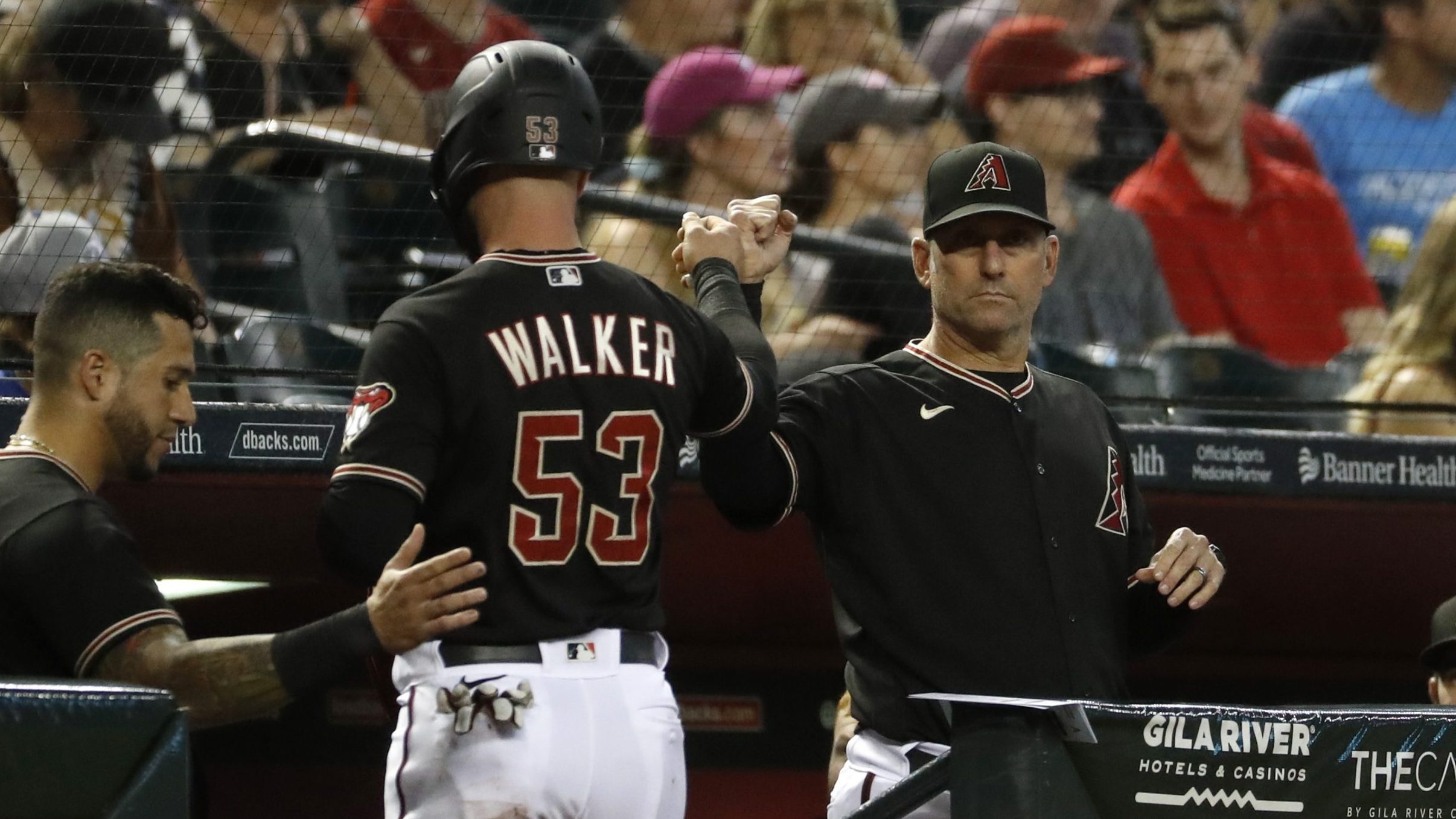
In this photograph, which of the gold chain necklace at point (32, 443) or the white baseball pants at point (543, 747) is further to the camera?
the gold chain necklace at point (32, 443)

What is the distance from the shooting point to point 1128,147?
389 cm

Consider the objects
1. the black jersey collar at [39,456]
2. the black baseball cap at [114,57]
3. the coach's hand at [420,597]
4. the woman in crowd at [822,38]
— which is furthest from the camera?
the woman in crowd at [822,38]

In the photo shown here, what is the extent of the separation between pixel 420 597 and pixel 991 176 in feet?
3.58

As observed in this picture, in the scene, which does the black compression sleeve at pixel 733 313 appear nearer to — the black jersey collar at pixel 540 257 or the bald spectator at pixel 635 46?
the black jersey collar at pixel 540 257

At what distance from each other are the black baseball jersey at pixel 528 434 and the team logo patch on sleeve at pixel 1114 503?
77 centimetres

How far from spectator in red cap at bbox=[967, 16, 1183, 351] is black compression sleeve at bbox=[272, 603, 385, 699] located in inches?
82.9

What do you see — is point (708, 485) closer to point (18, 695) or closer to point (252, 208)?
point (18, 695)

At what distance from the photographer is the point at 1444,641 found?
2.91 meters

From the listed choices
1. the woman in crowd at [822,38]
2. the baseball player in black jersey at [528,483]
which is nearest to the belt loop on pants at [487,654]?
the baseball player in black jersey at [528,483]

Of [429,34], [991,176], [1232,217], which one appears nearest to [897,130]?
[1232,217]

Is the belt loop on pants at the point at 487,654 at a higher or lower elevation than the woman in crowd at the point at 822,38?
lower

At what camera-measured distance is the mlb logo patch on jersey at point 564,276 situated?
6.08ft

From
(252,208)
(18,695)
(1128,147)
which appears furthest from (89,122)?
(1128,147)

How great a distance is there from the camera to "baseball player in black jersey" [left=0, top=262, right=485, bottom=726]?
5.65ft
